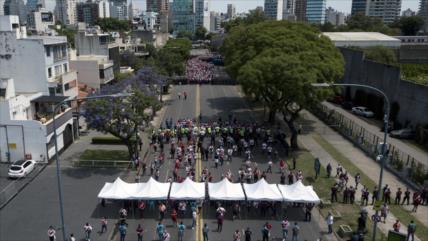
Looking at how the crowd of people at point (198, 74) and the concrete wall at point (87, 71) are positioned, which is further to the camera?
the crowd of people at point (198, 74)

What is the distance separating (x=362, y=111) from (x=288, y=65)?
72.4ft

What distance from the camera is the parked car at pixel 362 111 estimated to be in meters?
55.9

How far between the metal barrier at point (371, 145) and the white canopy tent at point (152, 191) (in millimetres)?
19359

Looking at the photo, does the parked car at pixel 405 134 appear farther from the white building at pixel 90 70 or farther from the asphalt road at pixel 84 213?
the white building at pixel 90 70

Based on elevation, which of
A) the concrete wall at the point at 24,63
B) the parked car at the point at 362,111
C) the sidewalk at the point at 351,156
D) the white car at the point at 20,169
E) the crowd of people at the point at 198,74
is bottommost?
the sidewalk at the point at 351,156

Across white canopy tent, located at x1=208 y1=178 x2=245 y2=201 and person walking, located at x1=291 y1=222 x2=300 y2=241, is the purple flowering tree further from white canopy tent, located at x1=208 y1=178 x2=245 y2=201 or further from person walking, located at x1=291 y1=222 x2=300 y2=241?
person walking, located at x1=291 y1=222 x2=300 y2=241

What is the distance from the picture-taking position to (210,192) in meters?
26.9

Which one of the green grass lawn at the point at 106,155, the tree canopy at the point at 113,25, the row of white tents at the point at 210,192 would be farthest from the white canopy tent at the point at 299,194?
the tree canopy at the point at 113,25

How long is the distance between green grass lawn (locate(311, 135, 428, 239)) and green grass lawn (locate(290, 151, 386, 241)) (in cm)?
225

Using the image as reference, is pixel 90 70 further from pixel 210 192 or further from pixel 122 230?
pixel 122 230

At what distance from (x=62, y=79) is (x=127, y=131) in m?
16.2

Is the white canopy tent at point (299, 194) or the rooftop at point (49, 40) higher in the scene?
the rooftop at point (49, 40)

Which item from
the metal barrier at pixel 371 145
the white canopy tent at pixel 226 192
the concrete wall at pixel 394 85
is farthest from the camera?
the concrete wall at pixel 394 85

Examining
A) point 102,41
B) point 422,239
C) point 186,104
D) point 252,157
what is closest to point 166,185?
point 252,157
